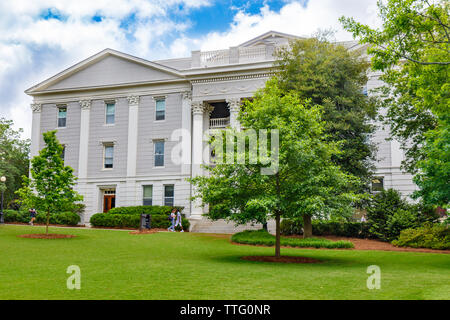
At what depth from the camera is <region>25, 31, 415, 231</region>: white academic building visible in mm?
35156

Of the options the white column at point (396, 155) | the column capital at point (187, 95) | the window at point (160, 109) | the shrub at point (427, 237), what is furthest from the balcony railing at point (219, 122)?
Result: the shrub at point (427, 237)

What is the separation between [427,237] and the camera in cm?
2250

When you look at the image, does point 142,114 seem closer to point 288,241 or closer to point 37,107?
point 37,107

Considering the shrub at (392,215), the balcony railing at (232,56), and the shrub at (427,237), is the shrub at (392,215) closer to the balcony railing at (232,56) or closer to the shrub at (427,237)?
the shrub at (427,237)

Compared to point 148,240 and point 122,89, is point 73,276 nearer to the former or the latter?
point 148,240

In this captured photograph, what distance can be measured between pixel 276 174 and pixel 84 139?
27892 mm

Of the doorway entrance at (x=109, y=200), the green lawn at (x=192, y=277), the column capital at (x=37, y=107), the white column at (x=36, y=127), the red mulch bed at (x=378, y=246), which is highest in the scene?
the column capital at (x=37, y=107)

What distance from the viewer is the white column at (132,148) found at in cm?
3719

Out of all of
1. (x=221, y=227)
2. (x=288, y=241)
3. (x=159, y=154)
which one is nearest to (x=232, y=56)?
(x=159, y=154)

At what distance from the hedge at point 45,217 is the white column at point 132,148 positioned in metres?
4.57

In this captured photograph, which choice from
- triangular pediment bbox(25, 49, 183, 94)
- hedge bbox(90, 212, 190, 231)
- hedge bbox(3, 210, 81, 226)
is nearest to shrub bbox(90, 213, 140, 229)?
hedge bbox(90, 212, 190, 231)

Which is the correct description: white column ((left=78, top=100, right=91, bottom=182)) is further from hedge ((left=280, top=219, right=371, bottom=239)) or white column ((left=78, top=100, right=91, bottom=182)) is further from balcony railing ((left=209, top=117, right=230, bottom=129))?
hedge ((left=280, top=219, right=371, bottom=239))

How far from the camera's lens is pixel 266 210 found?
1443 cm

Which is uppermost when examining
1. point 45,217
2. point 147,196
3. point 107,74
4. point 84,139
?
point 107,74
